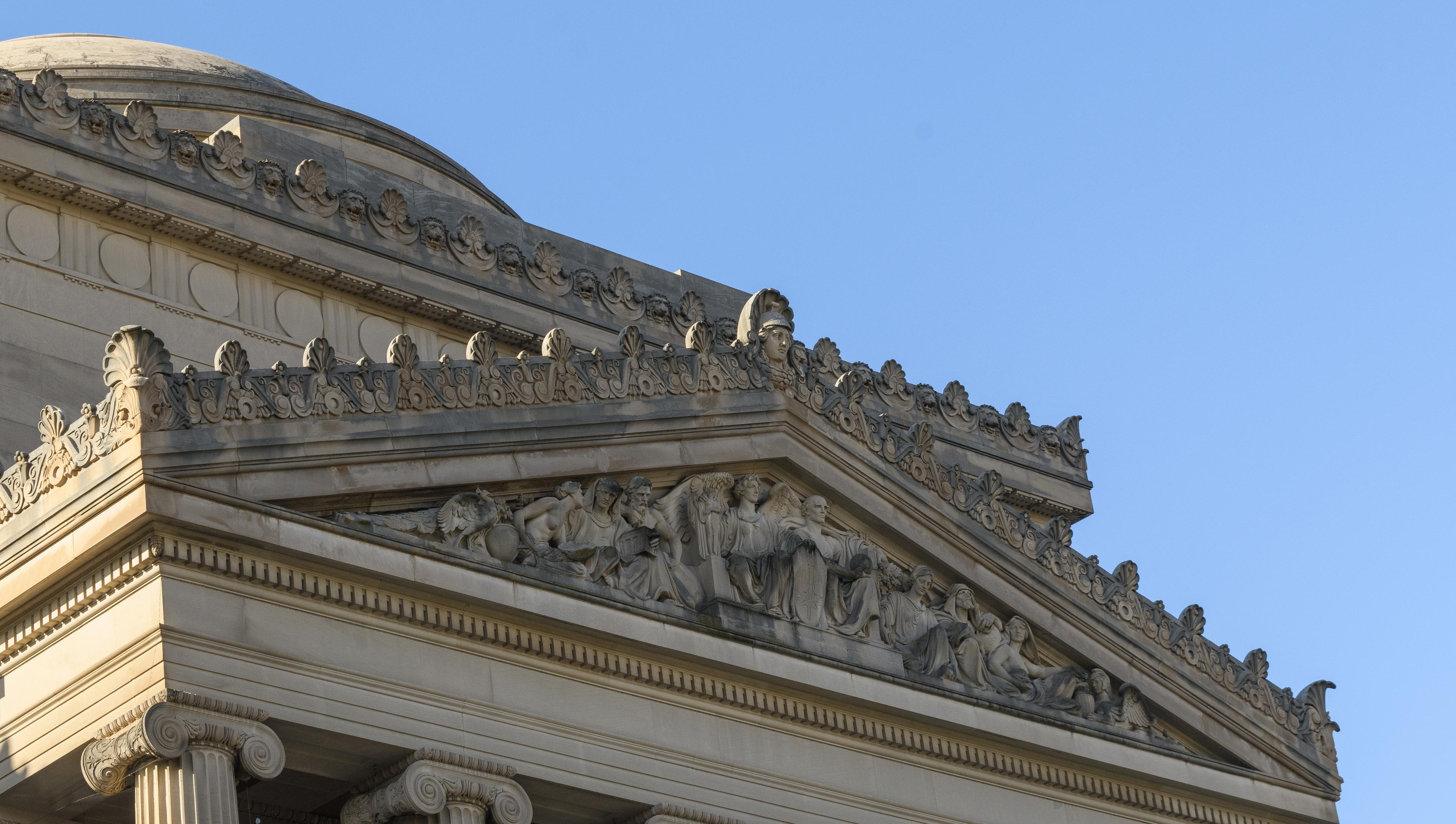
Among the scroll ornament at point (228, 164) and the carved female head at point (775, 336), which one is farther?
the scroll ornament at point (228, 164)

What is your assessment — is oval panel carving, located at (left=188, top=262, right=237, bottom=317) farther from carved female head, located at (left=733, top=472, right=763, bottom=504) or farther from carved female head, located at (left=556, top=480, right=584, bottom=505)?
carved female head, located at (left=556, top=480, right=584, bottom=505)

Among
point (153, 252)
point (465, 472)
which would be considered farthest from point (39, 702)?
point (153, 252)

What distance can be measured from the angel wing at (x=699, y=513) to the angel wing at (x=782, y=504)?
0.67 metres

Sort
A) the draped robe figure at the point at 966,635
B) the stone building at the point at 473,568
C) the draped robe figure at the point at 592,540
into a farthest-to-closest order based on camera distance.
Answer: the draped robe figure at the point at 966,635
the draped robe figure at the point at 592,540
the stone building at the point at 473,568

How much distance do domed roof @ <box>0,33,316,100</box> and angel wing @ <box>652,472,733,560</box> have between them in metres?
19.1

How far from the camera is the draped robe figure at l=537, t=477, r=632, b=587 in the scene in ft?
77.4

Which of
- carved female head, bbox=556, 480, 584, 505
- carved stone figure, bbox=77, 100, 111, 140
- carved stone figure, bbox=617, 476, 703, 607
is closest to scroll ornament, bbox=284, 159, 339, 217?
carved stone figure, bbox=77, 100, 111, 140

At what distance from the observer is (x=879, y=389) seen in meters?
37.7

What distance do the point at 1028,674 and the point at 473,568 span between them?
7.68 m

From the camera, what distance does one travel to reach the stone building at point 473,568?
824 inches

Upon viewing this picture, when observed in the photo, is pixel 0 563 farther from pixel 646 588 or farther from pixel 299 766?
pixel 646 588

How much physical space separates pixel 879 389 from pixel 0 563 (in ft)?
60.3

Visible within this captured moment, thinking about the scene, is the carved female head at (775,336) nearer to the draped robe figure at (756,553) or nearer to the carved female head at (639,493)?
the draped robe figure at (756,553)

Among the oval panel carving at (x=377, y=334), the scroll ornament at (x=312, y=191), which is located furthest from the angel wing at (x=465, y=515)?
the scroll ornament at (x=312, y=191)
